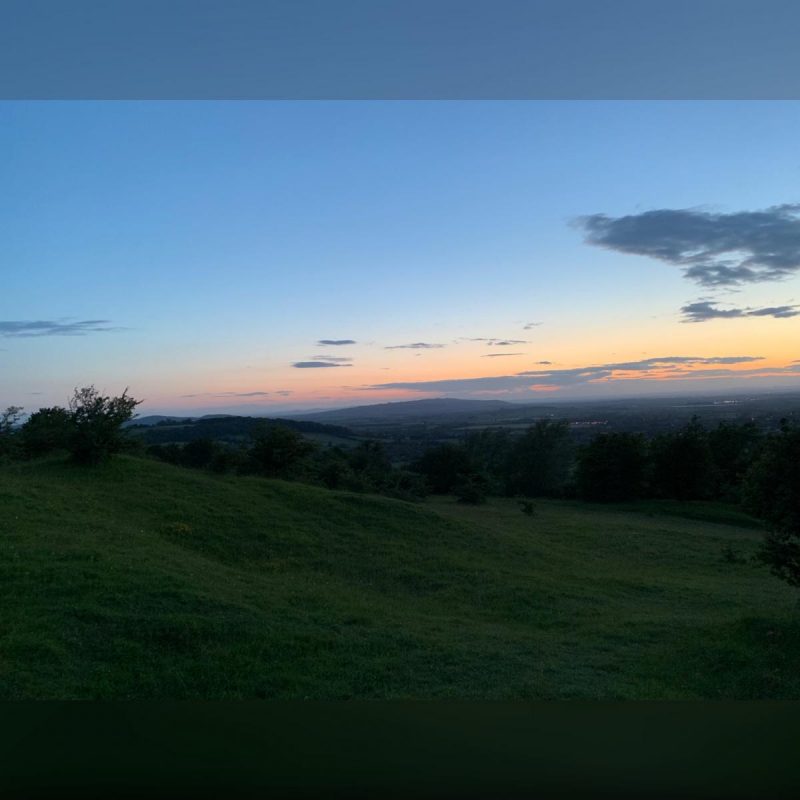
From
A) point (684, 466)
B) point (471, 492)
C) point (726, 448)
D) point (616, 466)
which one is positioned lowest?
point (471, 492)

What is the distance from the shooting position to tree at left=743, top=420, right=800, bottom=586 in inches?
288

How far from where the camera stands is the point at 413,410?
17.0 m

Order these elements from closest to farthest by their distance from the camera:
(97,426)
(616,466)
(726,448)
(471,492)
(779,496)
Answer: (779,496)
(97,426)
(471,492)
(616,466)
(726,448)

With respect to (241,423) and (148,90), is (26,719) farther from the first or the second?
(241,423)

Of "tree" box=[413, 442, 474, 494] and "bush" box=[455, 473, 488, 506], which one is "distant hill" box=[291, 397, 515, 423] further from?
"tree" box=[413, 442, 474, 494]

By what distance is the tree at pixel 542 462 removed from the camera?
35562 millimetres

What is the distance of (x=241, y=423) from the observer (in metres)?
19.5

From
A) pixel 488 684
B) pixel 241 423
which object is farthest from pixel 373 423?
pixel 488 684

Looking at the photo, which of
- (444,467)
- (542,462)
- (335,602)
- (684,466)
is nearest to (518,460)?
(542,462)

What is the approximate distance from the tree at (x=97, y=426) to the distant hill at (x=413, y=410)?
13.9 ft

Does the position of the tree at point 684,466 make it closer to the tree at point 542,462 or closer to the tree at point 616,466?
the tree at point 616,466

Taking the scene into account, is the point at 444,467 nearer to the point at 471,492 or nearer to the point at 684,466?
the point at 471,492

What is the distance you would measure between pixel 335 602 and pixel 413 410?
28.3ft

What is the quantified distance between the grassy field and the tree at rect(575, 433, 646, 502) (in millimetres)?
12546
